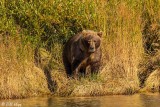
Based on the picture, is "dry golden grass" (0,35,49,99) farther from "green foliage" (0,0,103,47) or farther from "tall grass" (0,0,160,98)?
"green foliage" (0,0,103,47)

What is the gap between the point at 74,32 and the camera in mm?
15234

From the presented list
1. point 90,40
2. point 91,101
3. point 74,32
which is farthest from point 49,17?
point 91,101

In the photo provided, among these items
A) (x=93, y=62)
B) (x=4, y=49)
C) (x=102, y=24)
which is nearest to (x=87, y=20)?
(x=102, y=24)

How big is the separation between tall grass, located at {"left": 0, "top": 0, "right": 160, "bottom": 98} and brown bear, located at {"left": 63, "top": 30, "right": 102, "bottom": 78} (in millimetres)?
300

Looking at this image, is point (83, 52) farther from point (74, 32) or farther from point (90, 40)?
point (74, 32)

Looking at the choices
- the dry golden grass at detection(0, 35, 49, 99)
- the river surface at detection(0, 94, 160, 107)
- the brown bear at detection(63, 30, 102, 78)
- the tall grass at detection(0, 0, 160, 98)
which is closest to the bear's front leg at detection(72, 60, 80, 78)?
the brown bear at detection(63, 30, 102, 78)

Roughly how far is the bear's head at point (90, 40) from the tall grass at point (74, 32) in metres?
0.72

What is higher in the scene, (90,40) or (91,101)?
(90,40)

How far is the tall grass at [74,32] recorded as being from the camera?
1395cm

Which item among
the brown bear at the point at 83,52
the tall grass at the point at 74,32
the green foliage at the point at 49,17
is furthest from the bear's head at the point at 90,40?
the green foliage at the point at 49,17

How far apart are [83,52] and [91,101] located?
1.74m

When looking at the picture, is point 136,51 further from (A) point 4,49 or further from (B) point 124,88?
(A) point 4,49

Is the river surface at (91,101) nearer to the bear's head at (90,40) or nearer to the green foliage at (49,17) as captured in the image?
the bear's head at (90,40)

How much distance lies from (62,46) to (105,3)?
1607 millimetres
